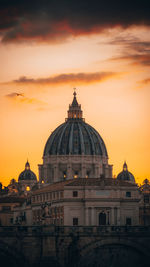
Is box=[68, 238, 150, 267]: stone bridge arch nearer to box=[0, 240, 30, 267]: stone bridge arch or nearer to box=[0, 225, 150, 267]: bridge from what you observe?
box=[0, 225, 150, 267]: bridge

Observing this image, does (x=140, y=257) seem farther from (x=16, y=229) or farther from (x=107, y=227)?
(x=16, y=229)

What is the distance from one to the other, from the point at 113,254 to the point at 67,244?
977 cm

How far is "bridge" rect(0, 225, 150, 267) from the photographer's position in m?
153

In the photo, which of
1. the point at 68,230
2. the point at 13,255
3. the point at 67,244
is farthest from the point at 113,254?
the point at 13,255

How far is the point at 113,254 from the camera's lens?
535 feet

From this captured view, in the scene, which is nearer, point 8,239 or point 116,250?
point 8,239

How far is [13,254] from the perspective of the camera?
15238 centimetres

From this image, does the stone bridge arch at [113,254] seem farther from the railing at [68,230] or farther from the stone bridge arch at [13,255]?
the stone bridge arch at [13,255]

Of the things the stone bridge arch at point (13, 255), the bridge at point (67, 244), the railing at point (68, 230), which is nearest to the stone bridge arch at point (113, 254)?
the bridge at point (67, 244)

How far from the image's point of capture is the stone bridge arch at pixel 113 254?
156 meters

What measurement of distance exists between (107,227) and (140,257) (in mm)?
5217

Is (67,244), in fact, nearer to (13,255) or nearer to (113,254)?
(13,255)

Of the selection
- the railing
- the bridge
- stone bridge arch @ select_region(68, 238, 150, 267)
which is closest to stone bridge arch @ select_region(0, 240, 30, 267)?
the bridge

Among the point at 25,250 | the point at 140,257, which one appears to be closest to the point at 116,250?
the point at 140,257
